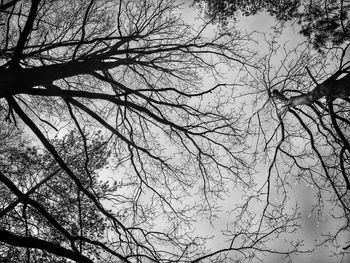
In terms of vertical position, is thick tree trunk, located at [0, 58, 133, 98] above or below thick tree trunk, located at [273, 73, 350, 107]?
above

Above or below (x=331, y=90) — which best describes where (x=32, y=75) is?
above

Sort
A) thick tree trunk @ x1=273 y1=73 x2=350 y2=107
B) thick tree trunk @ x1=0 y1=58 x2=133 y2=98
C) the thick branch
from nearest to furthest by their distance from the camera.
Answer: the thick branch
thick tree trunk @ x1=273 y1=73 x2=350 y2=107
thick tree trunk @ x1=0 y1=58 x2=133 y2=98

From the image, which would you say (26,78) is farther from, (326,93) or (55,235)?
(326,93)

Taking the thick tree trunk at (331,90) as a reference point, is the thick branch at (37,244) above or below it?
below

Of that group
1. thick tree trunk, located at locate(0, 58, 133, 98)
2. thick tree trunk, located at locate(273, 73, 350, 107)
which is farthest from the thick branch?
thick tree trunk, located at locate(273, 73, 350, 107)

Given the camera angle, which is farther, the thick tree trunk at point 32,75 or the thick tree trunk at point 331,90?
the thick tree trunk at point 32,75

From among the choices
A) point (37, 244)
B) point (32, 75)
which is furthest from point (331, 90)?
point (32, 75)

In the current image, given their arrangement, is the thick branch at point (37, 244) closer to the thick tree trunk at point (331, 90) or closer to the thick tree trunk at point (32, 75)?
the thick tree trunk at point (32, 75)

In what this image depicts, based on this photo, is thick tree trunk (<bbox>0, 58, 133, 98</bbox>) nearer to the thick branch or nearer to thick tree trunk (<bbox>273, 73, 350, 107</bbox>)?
the thick branch

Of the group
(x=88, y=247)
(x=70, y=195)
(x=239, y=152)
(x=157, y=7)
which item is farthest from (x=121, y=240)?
(x=157, y=7)

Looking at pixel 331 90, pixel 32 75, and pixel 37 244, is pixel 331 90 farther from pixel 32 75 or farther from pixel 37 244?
pixel 32 75

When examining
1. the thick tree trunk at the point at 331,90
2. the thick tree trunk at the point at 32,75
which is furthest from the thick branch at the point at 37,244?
the thick tree trunk at the point at 331,90

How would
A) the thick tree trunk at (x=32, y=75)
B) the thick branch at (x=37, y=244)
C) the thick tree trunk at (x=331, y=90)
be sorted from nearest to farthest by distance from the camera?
1. the thick branch at (x=37, y=244)
2. the thick tree trunk at (x=331, y=90)
3. the thick tree trunk at (x=32, y=75)

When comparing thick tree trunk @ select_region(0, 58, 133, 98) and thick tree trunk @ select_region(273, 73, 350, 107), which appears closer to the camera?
thick tree trunk @ select_region(273, 73, 350, 107)
